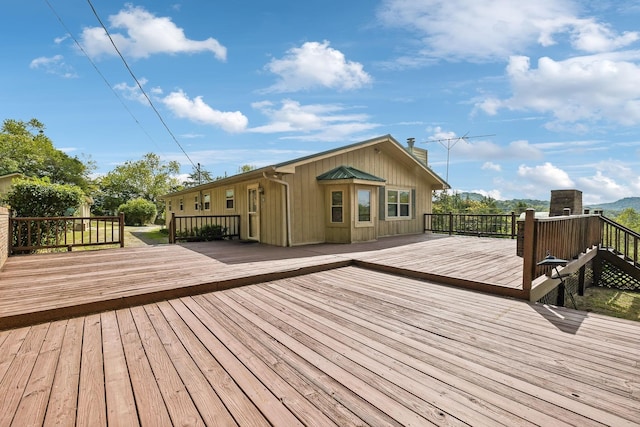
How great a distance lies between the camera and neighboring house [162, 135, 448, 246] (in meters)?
8.16

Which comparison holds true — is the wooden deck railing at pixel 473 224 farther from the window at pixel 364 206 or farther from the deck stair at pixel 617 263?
the window at pixel 364 206

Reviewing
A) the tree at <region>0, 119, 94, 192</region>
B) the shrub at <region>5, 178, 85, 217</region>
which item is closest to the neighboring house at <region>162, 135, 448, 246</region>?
the shrub at <region>5, 178, 85, 217</region>

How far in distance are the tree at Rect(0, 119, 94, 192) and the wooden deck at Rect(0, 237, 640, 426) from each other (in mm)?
29157

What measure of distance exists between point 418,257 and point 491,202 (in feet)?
87.0

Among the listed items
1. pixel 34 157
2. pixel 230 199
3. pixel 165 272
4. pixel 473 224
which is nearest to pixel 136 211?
pixel 34 157

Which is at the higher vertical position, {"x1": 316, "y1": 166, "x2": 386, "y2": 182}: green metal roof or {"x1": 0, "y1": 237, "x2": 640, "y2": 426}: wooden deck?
{"x1": 316, "y1": 166, "x2": 386, "y2": 182}: green metal roof

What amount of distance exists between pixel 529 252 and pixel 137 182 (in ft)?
132

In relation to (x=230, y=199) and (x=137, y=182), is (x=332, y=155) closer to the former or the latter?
(x=230, y=199)

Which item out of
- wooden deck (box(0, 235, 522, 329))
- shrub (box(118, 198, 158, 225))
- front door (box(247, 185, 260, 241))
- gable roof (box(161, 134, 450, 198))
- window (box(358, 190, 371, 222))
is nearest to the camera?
wooden deck (box(0, 235, 522, 329))

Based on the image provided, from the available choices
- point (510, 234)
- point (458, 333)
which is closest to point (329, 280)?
point (458, 333)

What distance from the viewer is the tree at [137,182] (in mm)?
32312

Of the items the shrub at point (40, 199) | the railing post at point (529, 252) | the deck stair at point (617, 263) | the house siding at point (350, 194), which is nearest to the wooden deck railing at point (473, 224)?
the house siding at point (350, 194)

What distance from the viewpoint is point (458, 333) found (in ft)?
8.46

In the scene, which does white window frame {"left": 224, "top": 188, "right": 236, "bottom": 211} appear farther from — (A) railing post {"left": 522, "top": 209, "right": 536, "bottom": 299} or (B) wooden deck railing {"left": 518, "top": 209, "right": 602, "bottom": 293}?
(A) railing post {"left": 522, "top": 209, "right": 536, "bottom": 299}
